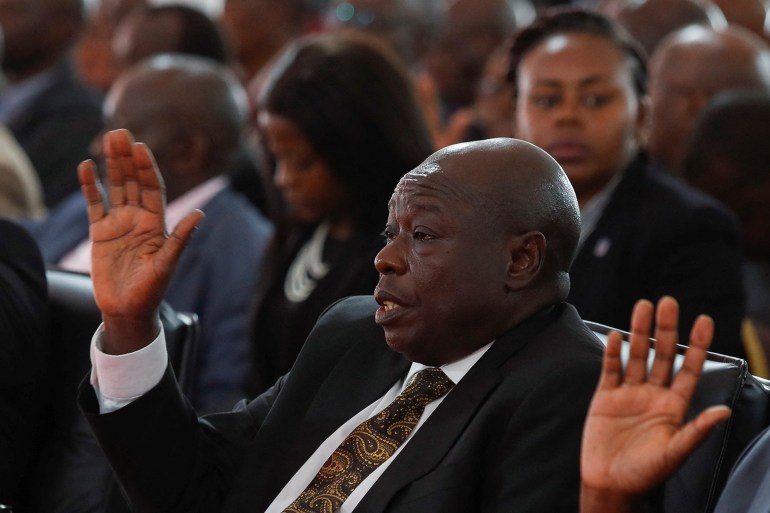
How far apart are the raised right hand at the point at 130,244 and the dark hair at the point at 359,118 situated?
43.9 inches

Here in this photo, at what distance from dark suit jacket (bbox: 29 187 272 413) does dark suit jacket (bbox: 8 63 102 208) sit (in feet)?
3.77

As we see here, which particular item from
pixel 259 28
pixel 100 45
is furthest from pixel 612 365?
pixel 100 45

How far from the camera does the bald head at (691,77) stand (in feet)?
13.1

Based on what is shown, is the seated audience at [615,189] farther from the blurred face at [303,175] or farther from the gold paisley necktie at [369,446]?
the gold paisley necktie at [369,446]

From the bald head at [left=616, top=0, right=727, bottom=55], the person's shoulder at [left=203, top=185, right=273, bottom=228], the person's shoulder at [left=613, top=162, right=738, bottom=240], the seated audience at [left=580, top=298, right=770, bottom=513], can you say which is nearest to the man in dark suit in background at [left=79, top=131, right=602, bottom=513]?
the seated audience at [left=580, top=298, right=770, bottom=513]

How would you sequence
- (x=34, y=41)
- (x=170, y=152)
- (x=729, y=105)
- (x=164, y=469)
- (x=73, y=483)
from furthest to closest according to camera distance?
(x=34, y=41) → (x=170, y=152) → (x=729, y=105) → (x=73, y=483) → (x=164, y=469)

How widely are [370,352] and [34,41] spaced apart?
150 inches

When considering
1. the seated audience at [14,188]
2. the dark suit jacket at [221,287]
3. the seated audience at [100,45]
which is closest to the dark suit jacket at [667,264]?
the dark suit jacket at [221,287]

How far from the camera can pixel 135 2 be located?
6.26 meters

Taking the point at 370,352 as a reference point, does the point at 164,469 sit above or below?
below

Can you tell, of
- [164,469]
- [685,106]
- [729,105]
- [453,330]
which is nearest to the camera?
[453,330]

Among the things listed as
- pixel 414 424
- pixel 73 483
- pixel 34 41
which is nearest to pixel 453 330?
pixel 414 424

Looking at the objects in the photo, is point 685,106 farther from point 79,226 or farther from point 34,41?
point 34,41

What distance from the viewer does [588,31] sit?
312cm
